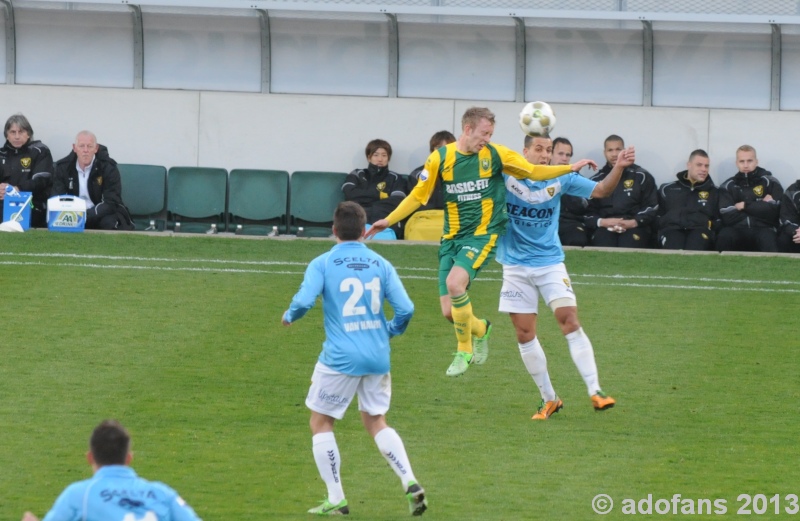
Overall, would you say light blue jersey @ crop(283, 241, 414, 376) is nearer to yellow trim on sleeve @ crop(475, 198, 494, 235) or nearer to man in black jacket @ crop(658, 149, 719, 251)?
yellow trim on sleeve @ crop(475, 198, 494, 235)

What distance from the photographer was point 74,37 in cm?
1809

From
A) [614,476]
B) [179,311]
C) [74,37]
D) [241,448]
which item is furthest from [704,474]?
[74,37]

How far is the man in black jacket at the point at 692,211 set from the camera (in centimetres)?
1616

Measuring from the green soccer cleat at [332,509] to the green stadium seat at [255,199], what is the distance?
10640mm

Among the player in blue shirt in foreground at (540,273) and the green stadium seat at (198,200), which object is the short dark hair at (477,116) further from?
the green stadium seat at (198,200)

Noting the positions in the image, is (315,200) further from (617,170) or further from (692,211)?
(617,170)

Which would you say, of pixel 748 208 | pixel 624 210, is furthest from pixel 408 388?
pixel 748 208

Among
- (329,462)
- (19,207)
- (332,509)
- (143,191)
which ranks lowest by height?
(332,509)

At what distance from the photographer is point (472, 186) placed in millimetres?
9375

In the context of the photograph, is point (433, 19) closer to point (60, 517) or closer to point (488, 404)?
point (488, 404)

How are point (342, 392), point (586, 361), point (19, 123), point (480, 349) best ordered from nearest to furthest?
1. point (342, 392)
2. point (586, 361)
3. point (480, 349)
4. point (19, 123)

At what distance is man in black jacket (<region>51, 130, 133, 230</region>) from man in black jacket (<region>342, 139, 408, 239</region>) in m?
2.85

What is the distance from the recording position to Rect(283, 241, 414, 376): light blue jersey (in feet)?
22.0

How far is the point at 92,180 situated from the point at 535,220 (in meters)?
8.57
